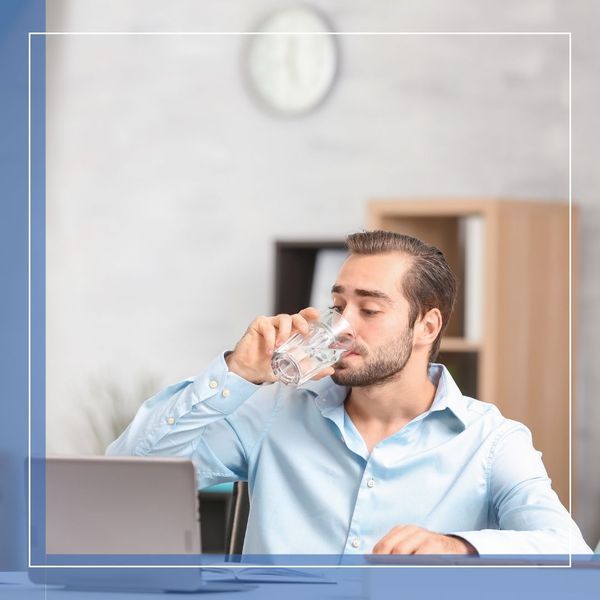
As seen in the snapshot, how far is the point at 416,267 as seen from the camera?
5.56ft

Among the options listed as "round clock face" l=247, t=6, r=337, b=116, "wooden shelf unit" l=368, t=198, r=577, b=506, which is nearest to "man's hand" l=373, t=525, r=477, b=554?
"wooden shelf unit" l=368, t=198, r=577, b=506

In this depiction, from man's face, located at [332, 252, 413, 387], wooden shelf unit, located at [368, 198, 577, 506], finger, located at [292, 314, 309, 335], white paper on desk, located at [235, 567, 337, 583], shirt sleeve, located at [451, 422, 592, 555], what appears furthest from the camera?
Answer: wooden shelf unit, located at [368, 198, 577, 506]


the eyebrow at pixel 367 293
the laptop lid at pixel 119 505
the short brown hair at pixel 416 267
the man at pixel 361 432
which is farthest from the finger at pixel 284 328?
the laptop lid at pixel 119 505

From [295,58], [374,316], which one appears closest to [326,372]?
[374,316]

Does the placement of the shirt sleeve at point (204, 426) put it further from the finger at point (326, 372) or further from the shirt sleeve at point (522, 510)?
the shirt sleeve at point (522, 510)

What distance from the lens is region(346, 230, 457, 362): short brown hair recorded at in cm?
169

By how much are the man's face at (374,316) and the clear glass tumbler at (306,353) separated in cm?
6

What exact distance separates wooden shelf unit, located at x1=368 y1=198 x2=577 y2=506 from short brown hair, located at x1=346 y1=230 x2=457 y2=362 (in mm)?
1538

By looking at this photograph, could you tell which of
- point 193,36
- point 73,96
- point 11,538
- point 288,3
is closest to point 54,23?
point 73,96

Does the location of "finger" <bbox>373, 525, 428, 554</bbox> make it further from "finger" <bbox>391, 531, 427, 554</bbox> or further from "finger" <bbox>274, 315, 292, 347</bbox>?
"finger" <bbox>274, 315, 292, 347</bbox>

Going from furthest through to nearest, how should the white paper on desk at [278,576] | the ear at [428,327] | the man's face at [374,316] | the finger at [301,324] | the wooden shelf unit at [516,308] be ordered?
the wooden shelf unit at [516,308] < the ear at [428,327] < the man's face at [374,316] < the finger at [301,324] < the white paper on desk at [278,576]

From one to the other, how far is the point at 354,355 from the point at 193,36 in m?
2.37

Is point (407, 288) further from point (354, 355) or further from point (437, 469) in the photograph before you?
point (437, 469)

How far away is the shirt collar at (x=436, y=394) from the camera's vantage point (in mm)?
1627
